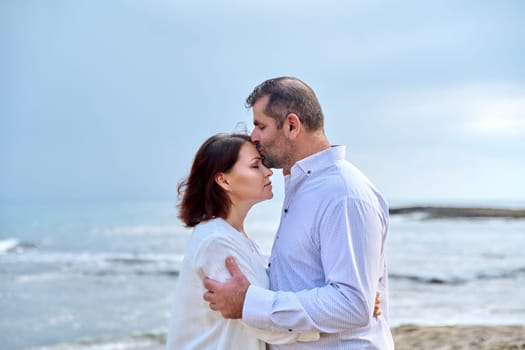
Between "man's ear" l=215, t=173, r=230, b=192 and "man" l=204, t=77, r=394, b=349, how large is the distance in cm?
20

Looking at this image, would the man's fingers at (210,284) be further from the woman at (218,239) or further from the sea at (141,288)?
the sea at (141,288)

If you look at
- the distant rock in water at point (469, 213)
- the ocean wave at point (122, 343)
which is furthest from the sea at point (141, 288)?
the distant rock in water at point (469, 213)

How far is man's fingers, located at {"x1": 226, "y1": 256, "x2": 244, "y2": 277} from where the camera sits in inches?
108

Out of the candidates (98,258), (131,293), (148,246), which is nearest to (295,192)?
(131,293)

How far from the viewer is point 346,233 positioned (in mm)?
2660

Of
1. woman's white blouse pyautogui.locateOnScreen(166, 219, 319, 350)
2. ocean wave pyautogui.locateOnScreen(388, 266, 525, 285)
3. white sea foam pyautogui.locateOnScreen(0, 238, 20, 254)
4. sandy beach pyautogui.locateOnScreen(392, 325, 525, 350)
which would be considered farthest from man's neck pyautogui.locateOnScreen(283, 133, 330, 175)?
white sea foam pyautogui.locateOnScreen(0, 238, 20, 254)

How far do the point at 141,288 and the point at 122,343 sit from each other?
565 centimetres

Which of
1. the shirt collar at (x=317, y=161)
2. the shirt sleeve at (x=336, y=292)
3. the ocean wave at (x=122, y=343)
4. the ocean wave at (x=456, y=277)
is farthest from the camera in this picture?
the ocean wave at (x=456, y=277)

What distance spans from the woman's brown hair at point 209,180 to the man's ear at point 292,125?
176mm

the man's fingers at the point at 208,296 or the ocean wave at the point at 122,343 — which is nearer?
the man's fingers at the point at 208,296

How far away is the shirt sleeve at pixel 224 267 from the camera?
8.98ft

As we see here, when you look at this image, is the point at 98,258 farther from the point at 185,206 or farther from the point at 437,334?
the point at 185,206

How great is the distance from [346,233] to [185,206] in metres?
0.72

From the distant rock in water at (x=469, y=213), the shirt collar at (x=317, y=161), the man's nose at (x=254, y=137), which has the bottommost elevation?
the distant rock in water at (x=469, y=213)
